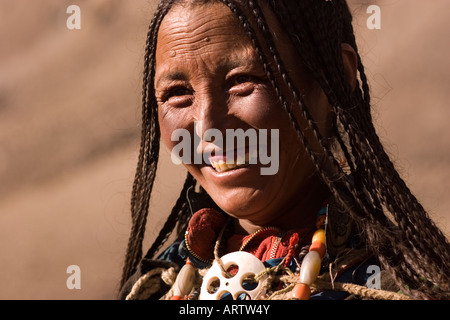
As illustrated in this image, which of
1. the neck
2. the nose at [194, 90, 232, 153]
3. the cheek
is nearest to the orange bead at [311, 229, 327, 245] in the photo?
the neck

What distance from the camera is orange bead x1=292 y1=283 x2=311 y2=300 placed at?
7.04 ft

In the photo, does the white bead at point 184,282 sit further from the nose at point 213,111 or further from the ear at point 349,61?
the ear at point 349,61

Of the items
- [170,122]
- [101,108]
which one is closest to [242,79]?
[170,122]

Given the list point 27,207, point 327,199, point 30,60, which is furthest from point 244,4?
point 30,60

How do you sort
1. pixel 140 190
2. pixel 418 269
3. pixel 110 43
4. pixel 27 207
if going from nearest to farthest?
pixel 418 269
pixel 140 190
pixel 27 207
pixel 110 43

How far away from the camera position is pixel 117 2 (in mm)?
6328

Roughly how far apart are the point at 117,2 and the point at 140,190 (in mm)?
3850

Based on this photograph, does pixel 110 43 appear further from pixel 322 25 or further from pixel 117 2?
pixel 322 25

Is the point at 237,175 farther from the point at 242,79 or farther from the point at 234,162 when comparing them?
the point at 242,79

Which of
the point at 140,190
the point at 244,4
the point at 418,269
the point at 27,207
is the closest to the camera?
the point at 418,269

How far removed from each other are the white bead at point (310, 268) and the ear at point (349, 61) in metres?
0.60

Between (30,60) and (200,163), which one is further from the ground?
(30,60)

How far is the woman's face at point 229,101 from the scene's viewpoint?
2.28 m
